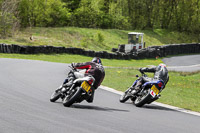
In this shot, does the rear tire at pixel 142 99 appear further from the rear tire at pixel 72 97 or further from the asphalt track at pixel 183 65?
the asphalt track at pixel 183 65

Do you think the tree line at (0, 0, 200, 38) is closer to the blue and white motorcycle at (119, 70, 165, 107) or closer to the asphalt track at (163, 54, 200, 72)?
the asphalt track at (163, 54, 200, 72)

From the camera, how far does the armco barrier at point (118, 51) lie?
26.4 m

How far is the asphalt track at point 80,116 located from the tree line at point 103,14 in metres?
23.9

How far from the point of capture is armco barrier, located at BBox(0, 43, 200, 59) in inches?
1038

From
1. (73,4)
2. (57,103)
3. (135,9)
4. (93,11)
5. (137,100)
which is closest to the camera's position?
(57,103)

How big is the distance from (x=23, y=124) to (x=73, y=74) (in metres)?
3.20

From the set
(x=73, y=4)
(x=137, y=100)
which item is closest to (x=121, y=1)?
(x=73, y=4)

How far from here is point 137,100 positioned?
10.1 m

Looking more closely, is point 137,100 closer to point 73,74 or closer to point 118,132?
point 73,74

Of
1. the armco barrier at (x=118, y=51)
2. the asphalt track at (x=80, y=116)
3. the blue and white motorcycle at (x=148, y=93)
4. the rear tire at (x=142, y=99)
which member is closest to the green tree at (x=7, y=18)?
the armco barrier at (x=118, y=51)

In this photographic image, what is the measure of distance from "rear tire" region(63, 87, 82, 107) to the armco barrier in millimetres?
17965

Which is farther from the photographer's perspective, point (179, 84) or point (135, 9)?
point (135, 9)

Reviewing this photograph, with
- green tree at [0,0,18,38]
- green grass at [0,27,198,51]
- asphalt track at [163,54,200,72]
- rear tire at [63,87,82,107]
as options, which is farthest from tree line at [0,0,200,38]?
rear tire at [63,87,82,107]

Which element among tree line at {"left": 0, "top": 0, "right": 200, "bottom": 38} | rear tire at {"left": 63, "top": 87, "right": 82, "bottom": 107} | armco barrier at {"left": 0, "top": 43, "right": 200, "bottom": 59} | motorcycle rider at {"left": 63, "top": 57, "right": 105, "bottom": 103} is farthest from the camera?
tree line at {"left": 0, "top": 0, "right": 200, "bottom": 38}
